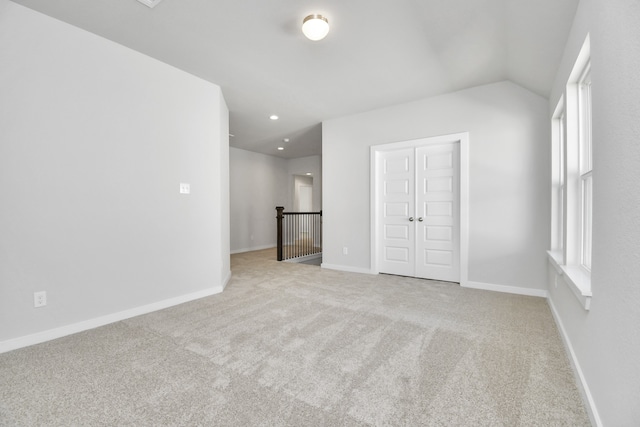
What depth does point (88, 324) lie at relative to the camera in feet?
7.93

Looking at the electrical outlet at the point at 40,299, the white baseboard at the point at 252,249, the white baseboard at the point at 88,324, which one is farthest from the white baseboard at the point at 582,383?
the white baseboard at the point at 252,249

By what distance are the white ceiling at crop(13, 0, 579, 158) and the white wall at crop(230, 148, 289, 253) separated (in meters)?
3.52

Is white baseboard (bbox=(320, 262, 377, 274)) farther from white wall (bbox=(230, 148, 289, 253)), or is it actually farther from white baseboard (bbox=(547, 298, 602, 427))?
white wall (bbox=(230, 148, 289, 253))

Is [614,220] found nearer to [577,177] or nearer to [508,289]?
[577,177]

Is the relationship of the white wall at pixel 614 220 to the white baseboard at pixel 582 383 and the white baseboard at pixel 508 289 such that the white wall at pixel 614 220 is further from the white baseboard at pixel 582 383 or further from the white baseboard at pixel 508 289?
the white baseboard at pixel 508 289

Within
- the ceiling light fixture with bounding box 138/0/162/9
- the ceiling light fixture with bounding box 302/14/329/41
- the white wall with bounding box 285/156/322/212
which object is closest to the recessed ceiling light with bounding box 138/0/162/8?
the ceiling light fixture with bounding box 138/0/162/9

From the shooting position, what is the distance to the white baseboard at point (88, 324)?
2.08 meters

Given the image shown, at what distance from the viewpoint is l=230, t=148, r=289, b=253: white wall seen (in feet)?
23.1

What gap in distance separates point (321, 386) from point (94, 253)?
2.38m

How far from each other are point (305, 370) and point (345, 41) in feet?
9.25

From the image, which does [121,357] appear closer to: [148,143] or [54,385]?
[54,385]

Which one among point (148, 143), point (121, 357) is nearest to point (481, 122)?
point (148, 143)

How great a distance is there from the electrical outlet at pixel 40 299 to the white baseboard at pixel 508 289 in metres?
4.49

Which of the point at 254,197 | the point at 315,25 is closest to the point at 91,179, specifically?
the point at 315,25
